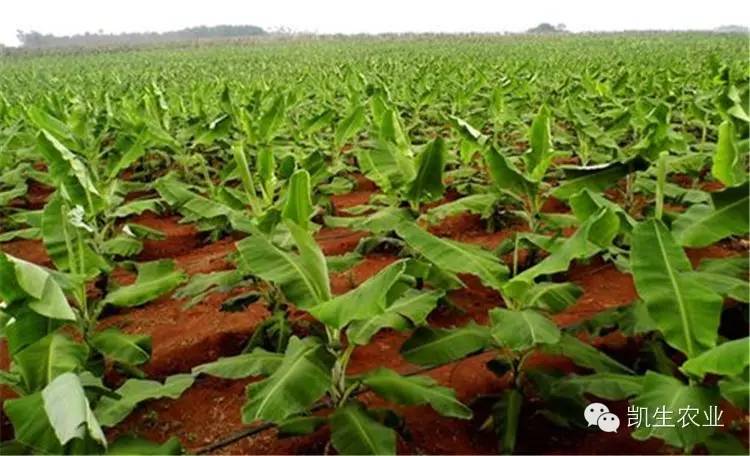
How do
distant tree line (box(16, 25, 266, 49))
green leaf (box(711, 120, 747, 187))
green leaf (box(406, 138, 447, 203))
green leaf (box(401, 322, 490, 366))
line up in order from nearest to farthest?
green leaf (box(401, 322, 490, 366))
green leaf (box(711, 120, 747, 187))
green leaf (box(406, 138, 447, 203))
distant tree line (box(16, 25, 266, 49))

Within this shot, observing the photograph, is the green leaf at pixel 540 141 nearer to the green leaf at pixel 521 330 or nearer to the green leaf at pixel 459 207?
the green leaf at pixel 459 207

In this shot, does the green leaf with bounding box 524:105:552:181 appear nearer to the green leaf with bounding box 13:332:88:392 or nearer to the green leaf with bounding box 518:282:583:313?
the green leaf with bounding box 518:282:583:313

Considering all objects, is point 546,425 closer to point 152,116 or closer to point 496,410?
point 496,410

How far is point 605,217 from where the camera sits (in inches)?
91.2

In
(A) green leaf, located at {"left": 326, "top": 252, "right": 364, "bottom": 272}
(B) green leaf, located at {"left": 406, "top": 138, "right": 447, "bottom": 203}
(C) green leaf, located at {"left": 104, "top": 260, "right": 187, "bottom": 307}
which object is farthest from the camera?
(B) green leaf, located at {"left": 406, "top": 138, "right": 447, "bottom": 203}

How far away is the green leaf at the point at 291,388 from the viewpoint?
204 cm

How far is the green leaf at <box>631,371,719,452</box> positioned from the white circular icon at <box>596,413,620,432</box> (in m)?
0.33

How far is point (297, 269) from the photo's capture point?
245cm

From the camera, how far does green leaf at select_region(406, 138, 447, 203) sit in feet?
10.5

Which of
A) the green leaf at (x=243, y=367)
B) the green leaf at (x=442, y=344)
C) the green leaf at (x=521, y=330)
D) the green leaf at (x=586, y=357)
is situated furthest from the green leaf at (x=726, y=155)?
the green leaf at (x=243, y=367)

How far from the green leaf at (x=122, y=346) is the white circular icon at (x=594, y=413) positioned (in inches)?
65.6

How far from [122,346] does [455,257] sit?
1365mm

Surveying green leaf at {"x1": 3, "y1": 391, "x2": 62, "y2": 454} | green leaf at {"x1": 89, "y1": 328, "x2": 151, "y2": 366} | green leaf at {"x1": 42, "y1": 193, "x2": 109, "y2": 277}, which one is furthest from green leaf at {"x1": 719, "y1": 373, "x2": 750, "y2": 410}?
green leaf at {"x1": 42, "y1": 193, "x2": 109, "y2": 277}

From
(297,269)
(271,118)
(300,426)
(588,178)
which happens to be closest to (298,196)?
(297,269)
